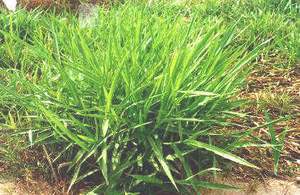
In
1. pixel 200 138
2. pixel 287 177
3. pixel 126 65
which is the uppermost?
pixel 126 65

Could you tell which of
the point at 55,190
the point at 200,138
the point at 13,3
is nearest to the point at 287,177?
the point at 200,138

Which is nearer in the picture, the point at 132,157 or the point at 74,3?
the point at 132,157

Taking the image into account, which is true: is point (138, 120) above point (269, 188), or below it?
above

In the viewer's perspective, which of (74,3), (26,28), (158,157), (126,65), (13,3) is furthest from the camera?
(74,3)

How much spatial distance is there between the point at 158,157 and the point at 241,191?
38 centimetres

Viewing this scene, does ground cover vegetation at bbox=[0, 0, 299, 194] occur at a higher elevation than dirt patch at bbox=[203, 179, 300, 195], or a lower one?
higher

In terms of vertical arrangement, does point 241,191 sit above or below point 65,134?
below

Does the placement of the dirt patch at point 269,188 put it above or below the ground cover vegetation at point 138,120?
below

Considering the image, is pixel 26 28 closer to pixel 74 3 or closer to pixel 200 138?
pixel 74 3

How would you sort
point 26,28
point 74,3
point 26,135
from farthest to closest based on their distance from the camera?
point 74,3 → point 26,28 → point 26,135

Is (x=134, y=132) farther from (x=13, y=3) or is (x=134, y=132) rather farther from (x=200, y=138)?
(x=13, y=3)

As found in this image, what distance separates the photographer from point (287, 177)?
219 centimetres

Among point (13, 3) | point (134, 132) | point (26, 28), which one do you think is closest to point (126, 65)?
point (134, 132)

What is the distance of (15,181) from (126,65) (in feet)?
2.18
